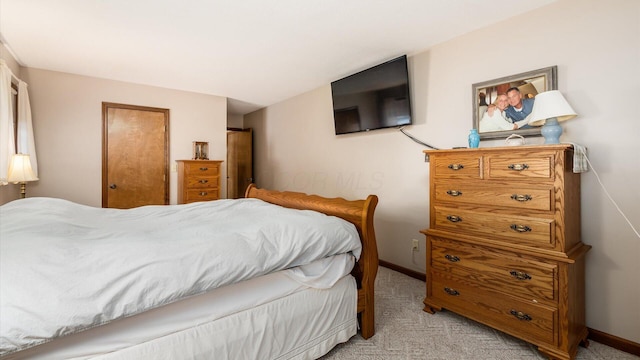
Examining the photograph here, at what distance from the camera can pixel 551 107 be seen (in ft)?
5.73

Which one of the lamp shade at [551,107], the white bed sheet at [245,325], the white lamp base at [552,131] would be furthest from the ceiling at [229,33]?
the white bed sheet at [245,325]

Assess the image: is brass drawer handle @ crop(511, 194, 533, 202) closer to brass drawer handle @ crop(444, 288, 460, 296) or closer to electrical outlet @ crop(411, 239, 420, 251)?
brass drawer handle @ crop(444, 288, 460, 296)

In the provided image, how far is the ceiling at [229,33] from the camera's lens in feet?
6.89

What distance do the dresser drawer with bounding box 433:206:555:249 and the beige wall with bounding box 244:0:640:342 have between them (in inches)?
20.9

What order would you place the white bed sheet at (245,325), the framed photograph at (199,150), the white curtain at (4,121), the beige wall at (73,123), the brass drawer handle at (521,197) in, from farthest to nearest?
the framed photograph at (199,150)
the beige wall at (73,123)
the white curtain at (4,121)
the brass drawer handle at (521,197)
the white bed sheet at (245,325)

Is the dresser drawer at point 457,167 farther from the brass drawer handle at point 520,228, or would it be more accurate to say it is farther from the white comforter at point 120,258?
the white comforter at point 120,258

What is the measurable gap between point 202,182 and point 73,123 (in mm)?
1663

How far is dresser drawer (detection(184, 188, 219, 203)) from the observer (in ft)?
13.0

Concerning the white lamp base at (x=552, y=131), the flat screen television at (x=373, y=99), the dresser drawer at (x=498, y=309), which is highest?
the flat screen television at (x=373, y=99)

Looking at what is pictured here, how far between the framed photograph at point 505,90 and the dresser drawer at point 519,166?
0.52 meters

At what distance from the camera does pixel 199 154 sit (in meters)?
4.34

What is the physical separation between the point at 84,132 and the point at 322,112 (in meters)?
3.09

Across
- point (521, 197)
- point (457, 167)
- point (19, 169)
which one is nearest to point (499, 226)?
point (521, 197)

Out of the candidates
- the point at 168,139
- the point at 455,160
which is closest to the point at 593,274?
the point at 455,160
